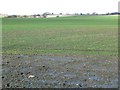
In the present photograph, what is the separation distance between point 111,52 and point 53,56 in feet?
15.4

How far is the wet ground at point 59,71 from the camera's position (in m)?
15.3

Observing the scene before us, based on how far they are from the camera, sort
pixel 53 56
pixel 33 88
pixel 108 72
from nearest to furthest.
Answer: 1. pixel 33 88
2. pixel 108 72
3. pixel 53 56

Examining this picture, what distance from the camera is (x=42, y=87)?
14.6m

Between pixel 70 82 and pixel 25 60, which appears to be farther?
pixel 25 60

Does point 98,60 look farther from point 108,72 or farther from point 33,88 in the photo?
point 33,88

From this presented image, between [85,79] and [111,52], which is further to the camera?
[111,52]

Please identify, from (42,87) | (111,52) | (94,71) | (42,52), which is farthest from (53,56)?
(42,87)

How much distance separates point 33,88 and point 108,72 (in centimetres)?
557

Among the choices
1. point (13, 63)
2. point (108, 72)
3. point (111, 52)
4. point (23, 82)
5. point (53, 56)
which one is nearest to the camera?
point (23, 82)

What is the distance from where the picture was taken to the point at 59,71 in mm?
18500

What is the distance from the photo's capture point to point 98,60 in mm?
22297

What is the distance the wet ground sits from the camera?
1534cm

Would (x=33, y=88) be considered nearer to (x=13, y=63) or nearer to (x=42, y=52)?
(x=13, y=63)

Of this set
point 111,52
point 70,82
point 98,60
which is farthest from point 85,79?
point 111,52
